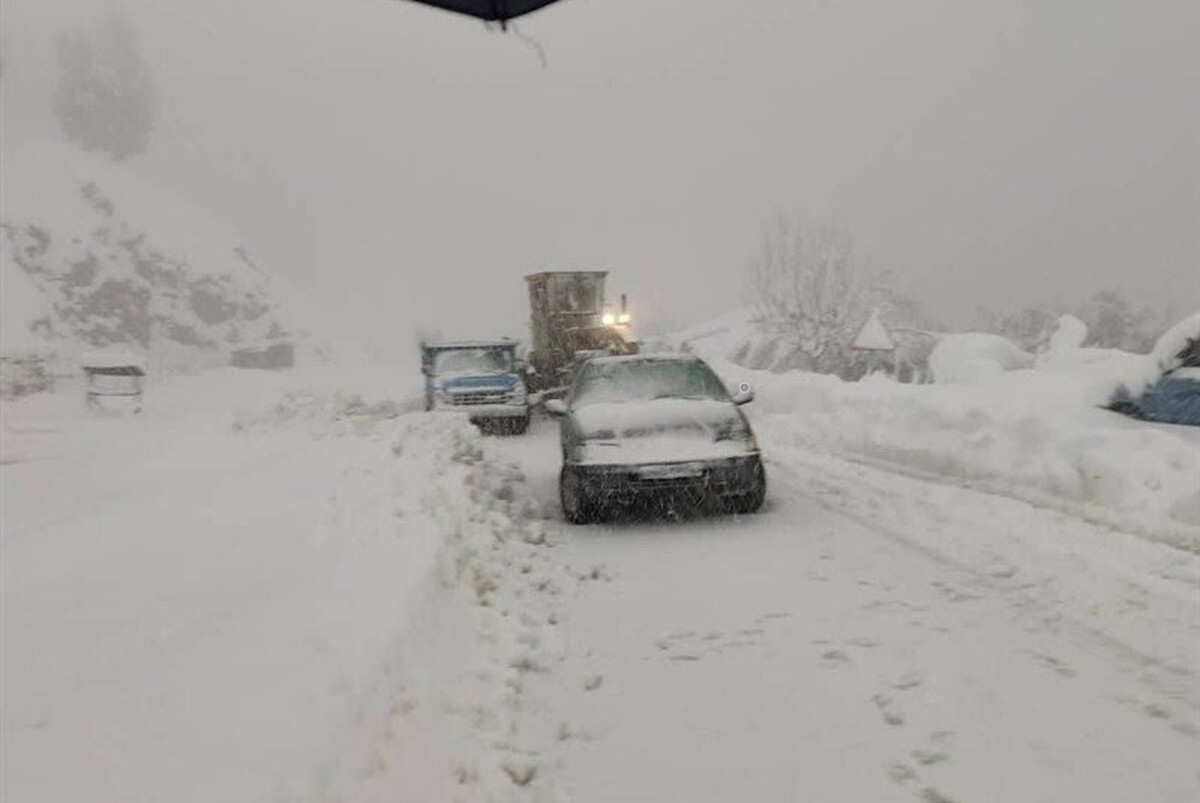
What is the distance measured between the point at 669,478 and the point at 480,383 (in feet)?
38.1

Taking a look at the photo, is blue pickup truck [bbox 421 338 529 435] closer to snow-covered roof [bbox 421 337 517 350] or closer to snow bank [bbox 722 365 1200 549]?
snow-covered roof [bbox 421 337 517 350]

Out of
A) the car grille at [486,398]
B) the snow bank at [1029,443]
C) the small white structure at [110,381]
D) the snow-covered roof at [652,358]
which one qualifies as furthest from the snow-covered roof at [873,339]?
the small white structure at [110,381]

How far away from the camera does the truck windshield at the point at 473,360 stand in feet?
67.8

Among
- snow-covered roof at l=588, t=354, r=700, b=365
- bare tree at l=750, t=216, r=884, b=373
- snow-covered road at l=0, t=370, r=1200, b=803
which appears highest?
bare tree at l=750, t=216, r=884, b=373

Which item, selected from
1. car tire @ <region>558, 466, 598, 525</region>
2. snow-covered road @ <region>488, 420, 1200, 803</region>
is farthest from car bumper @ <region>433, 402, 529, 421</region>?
snow-covered road @ <region>488, 420, 1200, 803</region>

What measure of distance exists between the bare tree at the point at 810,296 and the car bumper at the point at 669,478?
35.2m

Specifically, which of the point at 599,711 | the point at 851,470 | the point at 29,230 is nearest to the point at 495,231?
the point at 29,230

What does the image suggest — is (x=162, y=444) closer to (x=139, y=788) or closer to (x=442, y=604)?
(x=442, y=604)

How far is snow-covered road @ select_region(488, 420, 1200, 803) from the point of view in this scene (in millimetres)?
3713

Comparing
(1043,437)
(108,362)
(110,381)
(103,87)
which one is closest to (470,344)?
(1043,437)

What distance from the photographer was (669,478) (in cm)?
895

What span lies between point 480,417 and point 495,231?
99.8 meters

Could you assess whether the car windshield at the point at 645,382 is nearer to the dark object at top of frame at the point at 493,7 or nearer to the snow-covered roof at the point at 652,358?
the snow-covered roof at the point at 652,358

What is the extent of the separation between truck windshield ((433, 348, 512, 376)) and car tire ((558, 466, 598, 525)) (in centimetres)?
1121
